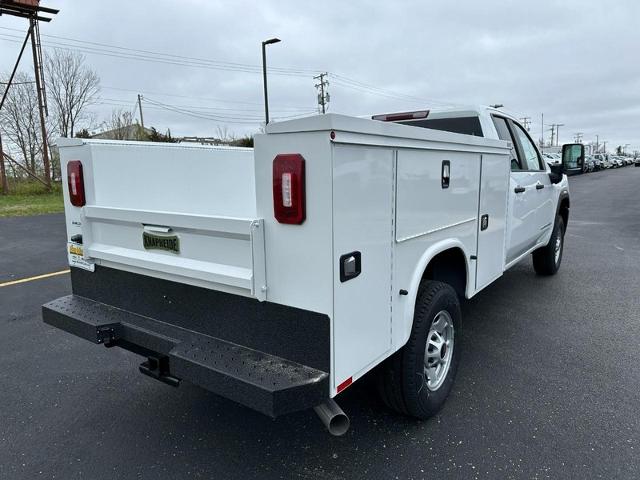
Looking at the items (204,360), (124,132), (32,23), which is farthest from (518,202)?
(124,132)

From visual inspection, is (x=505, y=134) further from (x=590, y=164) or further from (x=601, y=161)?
(x=601, y=161)

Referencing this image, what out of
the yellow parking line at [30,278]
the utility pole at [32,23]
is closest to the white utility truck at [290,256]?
the yellow parking line at [30,278]

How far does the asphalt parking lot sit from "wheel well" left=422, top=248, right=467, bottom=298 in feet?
2.36

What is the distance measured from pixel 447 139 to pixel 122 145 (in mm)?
1977

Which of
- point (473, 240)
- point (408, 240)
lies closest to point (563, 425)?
point (473, 240)

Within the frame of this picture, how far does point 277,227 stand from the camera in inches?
84.5

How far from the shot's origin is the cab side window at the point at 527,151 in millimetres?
4938

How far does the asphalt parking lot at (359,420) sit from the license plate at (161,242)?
115 cm

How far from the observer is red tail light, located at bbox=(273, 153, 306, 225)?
203 cm

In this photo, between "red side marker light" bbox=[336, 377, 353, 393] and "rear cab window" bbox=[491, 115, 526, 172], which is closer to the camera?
"red side marker light" bbox=[336, 377, 353, 393]

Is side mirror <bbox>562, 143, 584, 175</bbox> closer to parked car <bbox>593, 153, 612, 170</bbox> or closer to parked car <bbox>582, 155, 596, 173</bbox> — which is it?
parked car <bbox>582, 155, 596, 173</bbox>

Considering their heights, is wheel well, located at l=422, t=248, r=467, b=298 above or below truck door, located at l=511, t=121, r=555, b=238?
below

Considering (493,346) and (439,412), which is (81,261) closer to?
(439,412)

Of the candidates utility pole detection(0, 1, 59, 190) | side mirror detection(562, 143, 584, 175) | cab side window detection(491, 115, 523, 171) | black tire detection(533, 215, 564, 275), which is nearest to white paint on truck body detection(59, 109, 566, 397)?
cab side window detection(491, 115, 523, 171)
